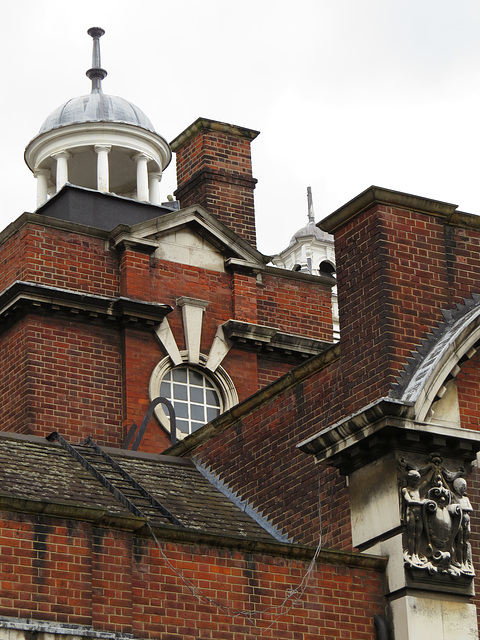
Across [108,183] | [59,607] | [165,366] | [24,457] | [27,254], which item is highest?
[108,183]

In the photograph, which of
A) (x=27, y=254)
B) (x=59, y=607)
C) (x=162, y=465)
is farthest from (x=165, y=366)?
(x=59, y=607)

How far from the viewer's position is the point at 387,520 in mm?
19062

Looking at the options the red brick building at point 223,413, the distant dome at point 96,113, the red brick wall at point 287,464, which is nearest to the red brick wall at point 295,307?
the red brick building at point 223,413

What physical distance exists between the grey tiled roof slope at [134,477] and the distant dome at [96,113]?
984 centimetres

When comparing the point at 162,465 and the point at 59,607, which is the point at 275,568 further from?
the point at 162,465

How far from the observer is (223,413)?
936 inches

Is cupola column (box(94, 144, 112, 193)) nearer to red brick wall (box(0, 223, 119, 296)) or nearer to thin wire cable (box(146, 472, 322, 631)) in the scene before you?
red brick wall (box(0, 223, 119, 296))

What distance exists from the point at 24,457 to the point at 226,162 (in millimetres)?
12712

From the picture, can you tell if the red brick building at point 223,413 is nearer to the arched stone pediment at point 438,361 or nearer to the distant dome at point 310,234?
the arched stone pediment at point 438,361

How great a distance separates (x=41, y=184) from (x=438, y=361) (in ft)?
46.6

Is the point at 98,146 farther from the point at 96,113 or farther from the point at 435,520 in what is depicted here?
the point at 435,520

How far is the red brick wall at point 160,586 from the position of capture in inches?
655

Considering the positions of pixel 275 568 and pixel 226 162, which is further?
pixel 226 162

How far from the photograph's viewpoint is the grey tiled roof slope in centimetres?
1922
